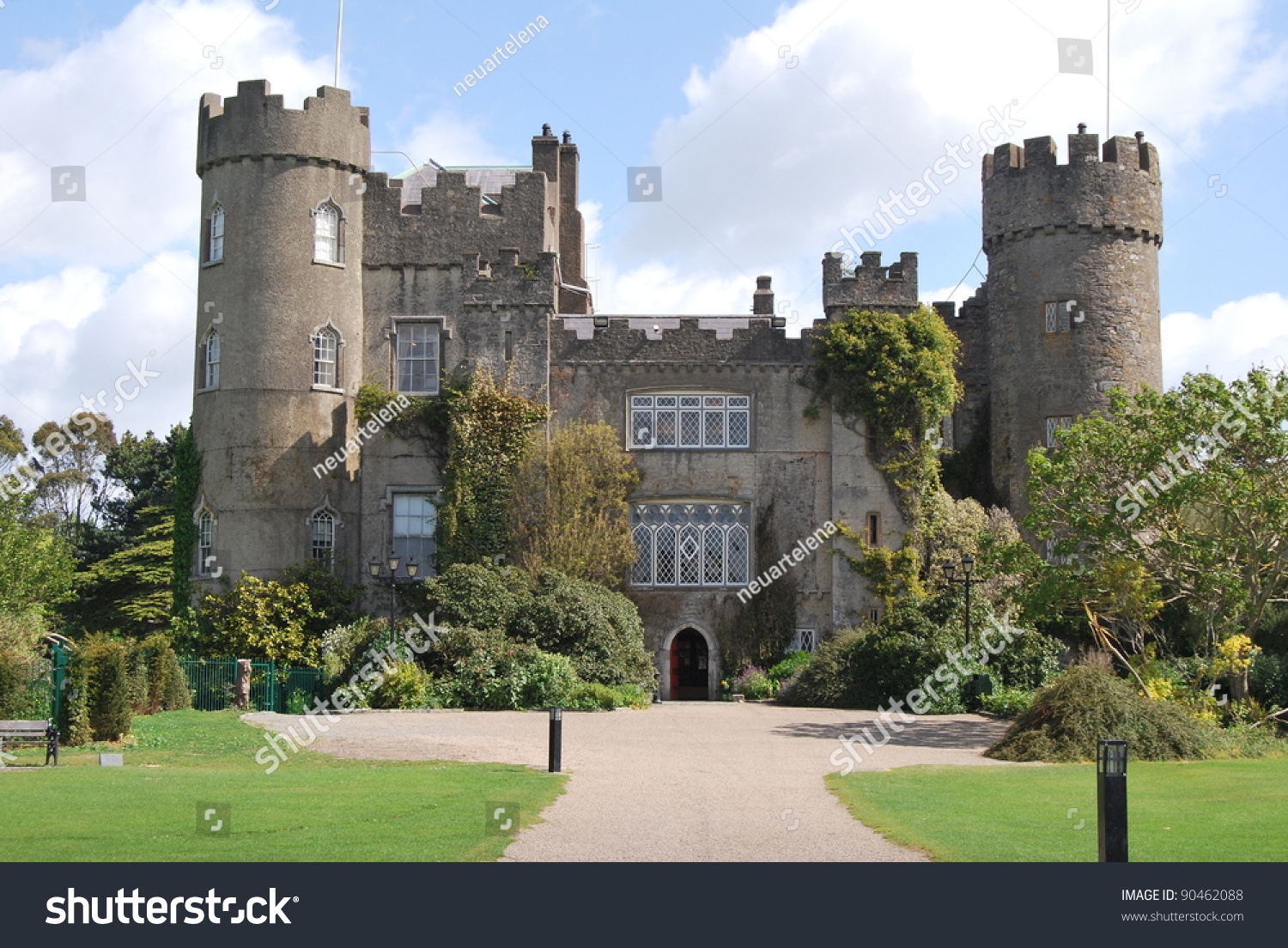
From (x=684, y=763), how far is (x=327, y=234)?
20.2 m

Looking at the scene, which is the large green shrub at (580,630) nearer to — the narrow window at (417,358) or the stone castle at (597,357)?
the stone castle at (597,357)

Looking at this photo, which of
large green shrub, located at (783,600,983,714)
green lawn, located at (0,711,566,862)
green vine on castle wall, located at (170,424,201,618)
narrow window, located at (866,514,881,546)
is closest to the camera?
green lawn, located at (0,711,566,862)

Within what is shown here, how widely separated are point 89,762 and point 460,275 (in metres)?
18.8

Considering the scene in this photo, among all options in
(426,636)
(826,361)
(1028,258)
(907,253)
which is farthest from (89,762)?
(1028,258)

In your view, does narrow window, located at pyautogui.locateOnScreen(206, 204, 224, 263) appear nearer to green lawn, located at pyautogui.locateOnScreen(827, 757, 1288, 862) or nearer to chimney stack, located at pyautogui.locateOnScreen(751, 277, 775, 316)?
chimney stack, located at pyautogui.locateOnScreen(751, 277, 775, 316)

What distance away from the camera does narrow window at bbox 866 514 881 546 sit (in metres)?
33.2

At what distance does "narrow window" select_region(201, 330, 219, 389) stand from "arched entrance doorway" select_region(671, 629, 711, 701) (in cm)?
1291

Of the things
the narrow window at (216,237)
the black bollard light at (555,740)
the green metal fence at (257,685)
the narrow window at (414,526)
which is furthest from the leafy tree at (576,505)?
the black bollard light at (555,740)

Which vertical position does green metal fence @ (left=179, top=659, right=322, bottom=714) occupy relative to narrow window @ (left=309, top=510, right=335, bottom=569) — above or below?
below

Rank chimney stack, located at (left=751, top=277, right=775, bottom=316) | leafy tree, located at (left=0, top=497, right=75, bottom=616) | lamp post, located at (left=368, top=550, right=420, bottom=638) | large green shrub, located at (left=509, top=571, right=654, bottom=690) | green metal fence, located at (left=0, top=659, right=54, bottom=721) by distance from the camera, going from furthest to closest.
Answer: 1. chimney stack, located at (left=751, top=277, right=775, bottom=316)
2. leafy tree, located at (left=0, top=497, right=75, bottom=616)
3. large green shrub, located at (left=509, top=571, right=654, bottom=690)
4. lamp post, located at (left=368, top=550, right=420, bottom=638)
5. green metal fence, located at (left=0, top=659, right=54, bottom=721)

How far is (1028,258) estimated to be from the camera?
34.4 metres

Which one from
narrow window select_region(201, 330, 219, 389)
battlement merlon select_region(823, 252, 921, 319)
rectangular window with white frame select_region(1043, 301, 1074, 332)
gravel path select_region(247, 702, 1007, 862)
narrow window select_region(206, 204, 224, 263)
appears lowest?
A: gravel path select_region(247, 702, 1007, 862)

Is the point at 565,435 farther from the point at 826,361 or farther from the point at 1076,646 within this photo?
the point at 1076,646

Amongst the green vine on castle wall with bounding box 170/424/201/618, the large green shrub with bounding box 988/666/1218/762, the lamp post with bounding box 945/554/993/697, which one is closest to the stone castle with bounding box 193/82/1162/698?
the green vine on castle wall with bounding box 170/424/201/618
